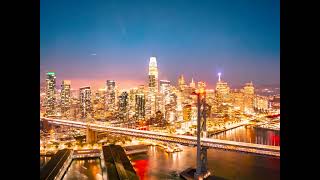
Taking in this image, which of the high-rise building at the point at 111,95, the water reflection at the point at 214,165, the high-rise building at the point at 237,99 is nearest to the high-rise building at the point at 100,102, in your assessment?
the high-rise building at the point at 111,95

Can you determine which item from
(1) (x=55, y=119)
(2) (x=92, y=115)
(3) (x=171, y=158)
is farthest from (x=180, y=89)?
(3) (x=171, y=158)

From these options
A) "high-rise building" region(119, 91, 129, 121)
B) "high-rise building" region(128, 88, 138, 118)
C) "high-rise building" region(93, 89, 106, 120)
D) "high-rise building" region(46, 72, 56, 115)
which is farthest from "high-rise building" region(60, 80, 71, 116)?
"high-rise building" region(128, 88, 138, 118)

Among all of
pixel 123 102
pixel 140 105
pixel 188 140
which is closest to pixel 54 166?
pixel 188 140

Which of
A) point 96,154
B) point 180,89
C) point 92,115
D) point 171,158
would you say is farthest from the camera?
point 180,89
